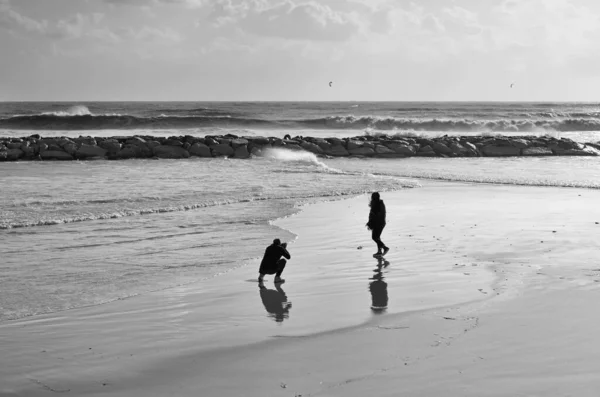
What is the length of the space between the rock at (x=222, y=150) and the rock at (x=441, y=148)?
29.5 ft

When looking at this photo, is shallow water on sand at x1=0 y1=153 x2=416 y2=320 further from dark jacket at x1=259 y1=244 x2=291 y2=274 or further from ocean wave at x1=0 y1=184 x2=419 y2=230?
dark jacket at x1=259 y1=244 x2=291 y2=274

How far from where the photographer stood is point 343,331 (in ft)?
20.2

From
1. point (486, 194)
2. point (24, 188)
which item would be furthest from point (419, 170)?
point (24, 188)

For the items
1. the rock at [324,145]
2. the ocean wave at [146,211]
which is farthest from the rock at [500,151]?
the ocean wave at [146,211]

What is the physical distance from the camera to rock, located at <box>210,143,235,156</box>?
29.5 metres

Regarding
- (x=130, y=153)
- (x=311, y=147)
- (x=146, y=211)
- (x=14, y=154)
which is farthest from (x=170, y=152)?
(x=146, y=211)

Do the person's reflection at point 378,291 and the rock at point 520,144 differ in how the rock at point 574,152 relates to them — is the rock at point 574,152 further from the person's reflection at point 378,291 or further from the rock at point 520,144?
the person's reflection at point 378,291

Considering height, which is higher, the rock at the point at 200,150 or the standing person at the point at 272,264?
the rock at the point at 200,150

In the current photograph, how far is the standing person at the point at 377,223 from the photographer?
10133 mm

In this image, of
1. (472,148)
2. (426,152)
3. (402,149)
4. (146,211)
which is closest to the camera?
(146,211)

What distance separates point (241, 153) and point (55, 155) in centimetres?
733

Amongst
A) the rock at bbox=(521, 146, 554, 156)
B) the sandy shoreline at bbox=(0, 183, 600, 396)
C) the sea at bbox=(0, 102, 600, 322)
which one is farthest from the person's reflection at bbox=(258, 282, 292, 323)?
the rock at bbox=(521, 146, 554, 156)

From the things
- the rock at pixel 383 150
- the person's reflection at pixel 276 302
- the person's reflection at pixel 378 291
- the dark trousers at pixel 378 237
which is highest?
the rock at pixel 383 150

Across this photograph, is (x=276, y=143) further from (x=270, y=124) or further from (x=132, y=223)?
(x=270, y=124)
